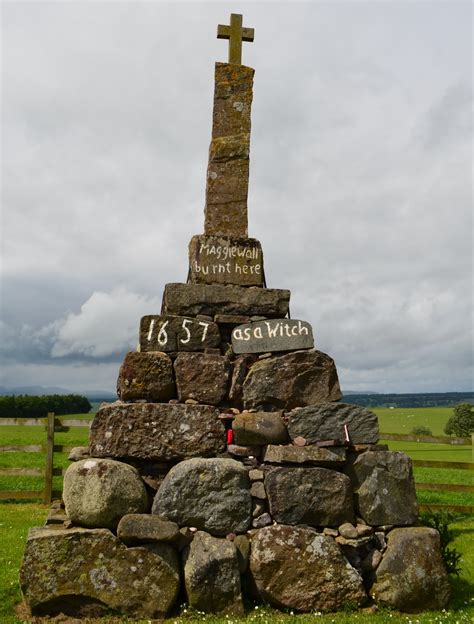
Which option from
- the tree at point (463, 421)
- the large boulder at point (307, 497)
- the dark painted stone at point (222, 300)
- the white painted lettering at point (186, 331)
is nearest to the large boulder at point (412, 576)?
the large boulder at point (307, 497)

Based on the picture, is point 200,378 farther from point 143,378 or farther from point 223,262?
point 223,262

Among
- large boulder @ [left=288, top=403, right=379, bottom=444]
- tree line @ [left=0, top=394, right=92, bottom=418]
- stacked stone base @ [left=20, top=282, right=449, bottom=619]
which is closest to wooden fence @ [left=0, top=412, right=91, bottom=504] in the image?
stacked stone base @ [left=20, top=282, right=449, bottom=619]

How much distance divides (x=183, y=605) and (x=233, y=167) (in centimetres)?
521

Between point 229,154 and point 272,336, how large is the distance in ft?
8.48

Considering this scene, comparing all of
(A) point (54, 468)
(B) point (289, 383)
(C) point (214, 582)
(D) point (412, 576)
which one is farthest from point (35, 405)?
(D) point (412, 576)

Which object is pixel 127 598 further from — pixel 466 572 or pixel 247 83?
pixel 247 83

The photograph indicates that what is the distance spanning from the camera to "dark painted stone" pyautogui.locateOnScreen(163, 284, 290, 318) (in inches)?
263

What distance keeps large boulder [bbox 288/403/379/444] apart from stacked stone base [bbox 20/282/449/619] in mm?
13

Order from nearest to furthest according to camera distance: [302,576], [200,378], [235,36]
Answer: [302,576] → [200,378] → [235,36]

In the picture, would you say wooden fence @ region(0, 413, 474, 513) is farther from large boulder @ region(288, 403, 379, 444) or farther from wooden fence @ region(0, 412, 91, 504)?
large boulder @ region(288, 403, 379, 444)

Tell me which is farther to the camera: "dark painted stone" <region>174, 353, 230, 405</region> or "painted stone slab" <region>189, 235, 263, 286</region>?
"painted stone slab" <region>189, 235, 263, 286</region>

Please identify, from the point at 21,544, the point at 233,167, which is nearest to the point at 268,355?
the point at 233,167

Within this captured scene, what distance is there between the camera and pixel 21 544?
315 inches

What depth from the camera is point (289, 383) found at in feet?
20.7
